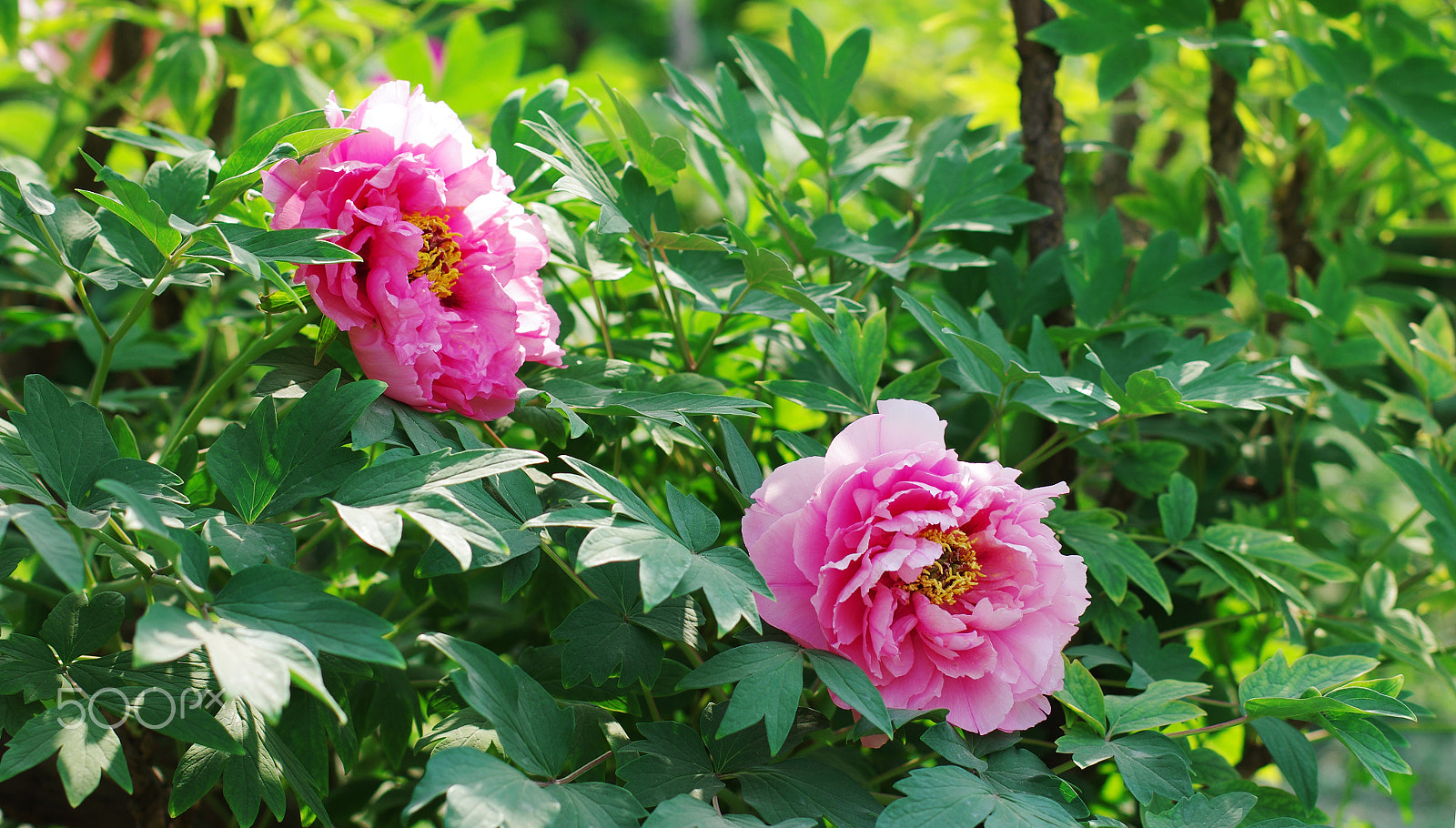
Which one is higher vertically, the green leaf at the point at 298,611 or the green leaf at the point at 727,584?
the green leaf at the point at 298,611

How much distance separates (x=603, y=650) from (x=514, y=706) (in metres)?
0.07

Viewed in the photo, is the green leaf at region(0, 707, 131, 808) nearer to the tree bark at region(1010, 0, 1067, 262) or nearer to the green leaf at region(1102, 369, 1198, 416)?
the green leaf at region(1102, 369, 1198, 416)

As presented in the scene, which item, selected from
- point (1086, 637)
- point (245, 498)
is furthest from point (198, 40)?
point (1086, 637)

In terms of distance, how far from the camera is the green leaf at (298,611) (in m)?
0.40

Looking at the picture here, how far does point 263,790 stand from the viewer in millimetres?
506

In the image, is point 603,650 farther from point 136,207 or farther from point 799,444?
point 136,207

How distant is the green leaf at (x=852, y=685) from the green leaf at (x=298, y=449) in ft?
0.80

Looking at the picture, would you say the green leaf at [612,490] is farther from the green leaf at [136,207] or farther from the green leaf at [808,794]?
the green leaf at [136,207]

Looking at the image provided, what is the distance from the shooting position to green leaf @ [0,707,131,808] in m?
0.44

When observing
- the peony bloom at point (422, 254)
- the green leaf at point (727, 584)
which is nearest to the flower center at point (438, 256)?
the peony bloom at point (422, 254)

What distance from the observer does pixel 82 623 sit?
51 cm

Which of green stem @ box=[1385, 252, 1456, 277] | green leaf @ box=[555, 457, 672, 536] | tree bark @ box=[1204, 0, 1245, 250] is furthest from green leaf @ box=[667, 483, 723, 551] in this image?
green stem @ box=[1385, 252, 1456, 277]

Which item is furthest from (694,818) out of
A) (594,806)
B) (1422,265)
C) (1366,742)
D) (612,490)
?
(1422,265)

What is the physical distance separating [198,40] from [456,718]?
31.0 inches
